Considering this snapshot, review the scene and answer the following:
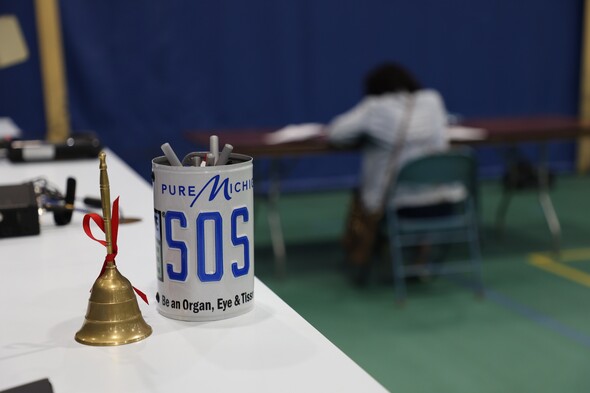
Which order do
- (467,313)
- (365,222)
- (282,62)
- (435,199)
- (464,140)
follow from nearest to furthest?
(467,313)
(435,199)
(365,222)
(464,140)
(282,62)

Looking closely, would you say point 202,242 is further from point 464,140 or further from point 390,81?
point 464,140

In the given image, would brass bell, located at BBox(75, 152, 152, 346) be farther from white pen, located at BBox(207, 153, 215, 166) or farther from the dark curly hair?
the dark curly hair

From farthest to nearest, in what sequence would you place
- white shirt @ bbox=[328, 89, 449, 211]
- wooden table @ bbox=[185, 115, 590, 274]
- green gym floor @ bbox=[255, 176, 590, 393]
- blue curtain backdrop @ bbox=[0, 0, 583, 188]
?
1. blue curtain backdrop @ bbox=[0, 0, 583, 188]
2. wooden table @ bbox=[185, 115, 590, 274]
3. white shirt @ bbox=[328, 89, 449, 211]
4. green gym floor @ bbox=[255, 176, 590, 393]

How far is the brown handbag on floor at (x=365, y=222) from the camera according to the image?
3.13 meters

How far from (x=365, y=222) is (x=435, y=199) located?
0.34 metres

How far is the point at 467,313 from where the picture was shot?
289cm

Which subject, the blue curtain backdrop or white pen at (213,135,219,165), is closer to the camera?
white pen at (213,135,219,165)

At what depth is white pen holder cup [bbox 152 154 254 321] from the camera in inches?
32.4

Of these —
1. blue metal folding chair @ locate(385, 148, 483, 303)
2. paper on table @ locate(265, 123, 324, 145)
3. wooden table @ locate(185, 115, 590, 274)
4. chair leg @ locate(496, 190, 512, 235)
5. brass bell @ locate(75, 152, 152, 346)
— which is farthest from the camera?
chair leg @ locate(496, 190, 512, 235)

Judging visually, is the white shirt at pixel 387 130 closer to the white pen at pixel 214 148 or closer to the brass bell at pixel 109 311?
the white pen at pixel 214 148

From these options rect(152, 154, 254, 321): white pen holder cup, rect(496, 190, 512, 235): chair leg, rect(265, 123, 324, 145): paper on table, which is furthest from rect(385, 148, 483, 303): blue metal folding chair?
rect(152, 154, 254, 321): white pen holder cup

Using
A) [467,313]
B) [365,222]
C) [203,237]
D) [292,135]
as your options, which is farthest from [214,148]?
[292,135]

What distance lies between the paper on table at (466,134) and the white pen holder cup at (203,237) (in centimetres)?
277

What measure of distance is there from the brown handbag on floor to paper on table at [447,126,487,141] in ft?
1.52
